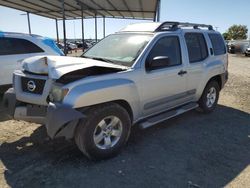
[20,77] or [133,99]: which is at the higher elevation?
[20,77]

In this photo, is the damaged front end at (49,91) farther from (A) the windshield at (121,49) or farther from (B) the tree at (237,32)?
(B) the tree at (237,32)

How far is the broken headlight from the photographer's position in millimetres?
3297

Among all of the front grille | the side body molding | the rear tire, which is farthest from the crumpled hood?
the rear tire

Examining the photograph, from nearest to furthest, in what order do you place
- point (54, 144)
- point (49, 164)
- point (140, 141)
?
point (49, 164) < point (54, 144) < point (140, 141)

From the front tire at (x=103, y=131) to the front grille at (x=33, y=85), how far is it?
0.82 m

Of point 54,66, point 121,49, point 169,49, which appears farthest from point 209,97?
point 54,66

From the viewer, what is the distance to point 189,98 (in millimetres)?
5426

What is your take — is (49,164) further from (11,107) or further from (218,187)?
(218,187)

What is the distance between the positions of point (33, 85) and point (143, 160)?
1.94 m

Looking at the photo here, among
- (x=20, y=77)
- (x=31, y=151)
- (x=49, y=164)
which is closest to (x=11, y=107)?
(x=20, y=77)

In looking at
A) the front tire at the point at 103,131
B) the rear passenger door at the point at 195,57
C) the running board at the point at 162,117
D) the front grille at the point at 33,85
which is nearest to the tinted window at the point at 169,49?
the rear passenger door at the point at 195,57

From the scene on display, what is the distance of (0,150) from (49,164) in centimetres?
98

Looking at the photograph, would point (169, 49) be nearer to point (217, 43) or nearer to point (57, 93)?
point (217, 43)

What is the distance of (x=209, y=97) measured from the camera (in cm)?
627
